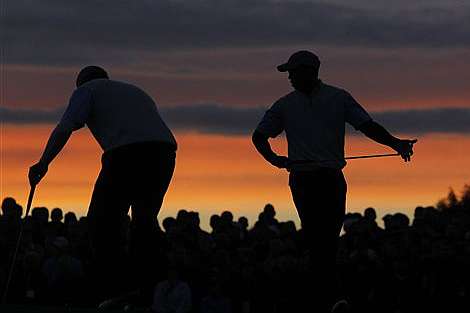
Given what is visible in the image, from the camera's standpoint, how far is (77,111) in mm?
10688

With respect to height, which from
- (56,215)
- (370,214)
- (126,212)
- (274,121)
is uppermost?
(56,215)

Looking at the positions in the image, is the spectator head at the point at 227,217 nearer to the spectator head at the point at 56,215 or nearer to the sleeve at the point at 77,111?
the spectator head at the point at 56,215

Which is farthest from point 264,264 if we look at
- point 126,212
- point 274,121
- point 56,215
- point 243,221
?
point 126,212

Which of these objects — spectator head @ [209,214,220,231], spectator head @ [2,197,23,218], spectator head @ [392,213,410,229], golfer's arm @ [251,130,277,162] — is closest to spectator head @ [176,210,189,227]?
spectator head @ [209,214,220,231]

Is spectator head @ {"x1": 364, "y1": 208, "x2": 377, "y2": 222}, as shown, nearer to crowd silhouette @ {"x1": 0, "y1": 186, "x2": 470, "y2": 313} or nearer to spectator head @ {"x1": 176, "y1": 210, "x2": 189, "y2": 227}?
crowd silhouette @ {"x1": 0, "y1": 186, "x2": 470, "y2": 313}

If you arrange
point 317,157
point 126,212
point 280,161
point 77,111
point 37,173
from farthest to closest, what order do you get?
point 280,161, point 317,157, point 126,212, point 77,111, point 37,173

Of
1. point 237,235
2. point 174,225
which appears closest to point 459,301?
point 237,235

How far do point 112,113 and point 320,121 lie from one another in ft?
5.90

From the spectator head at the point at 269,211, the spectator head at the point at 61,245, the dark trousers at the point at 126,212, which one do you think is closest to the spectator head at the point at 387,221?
the spectator head at the point at 269,211

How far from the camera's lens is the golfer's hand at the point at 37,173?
10523 millimetres

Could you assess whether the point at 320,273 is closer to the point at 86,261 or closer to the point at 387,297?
the point at 387,297

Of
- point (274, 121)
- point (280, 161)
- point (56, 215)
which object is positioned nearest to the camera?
point (280, 161)

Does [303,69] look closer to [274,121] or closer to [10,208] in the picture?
[274,121]

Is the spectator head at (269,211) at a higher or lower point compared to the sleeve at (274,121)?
higher
